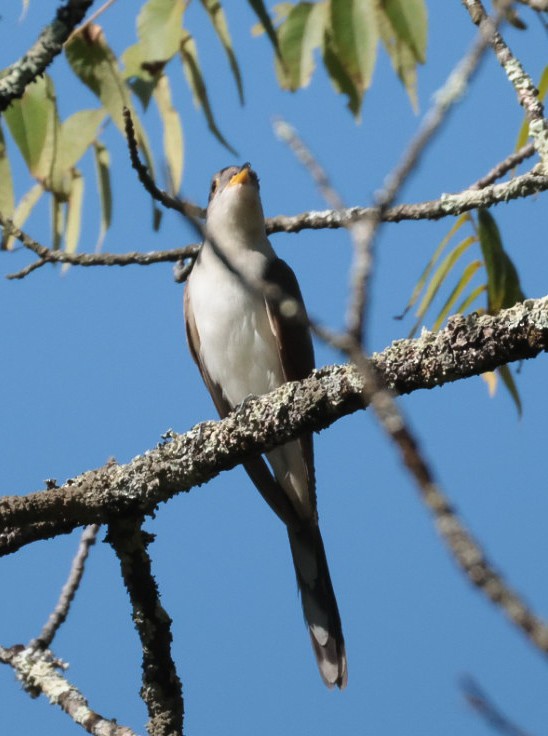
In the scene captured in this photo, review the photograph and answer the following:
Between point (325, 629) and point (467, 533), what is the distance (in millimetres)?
3666

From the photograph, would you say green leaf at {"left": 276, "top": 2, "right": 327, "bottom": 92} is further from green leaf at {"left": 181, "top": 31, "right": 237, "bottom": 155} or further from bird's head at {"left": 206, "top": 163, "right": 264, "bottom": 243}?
bird's head at {"left": 206, "top": 163, "right": 264, "bottom": 243}

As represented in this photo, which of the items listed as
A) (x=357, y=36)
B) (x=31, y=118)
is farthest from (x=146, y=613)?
(x=357, y=36)

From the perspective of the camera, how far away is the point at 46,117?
3.31 meters

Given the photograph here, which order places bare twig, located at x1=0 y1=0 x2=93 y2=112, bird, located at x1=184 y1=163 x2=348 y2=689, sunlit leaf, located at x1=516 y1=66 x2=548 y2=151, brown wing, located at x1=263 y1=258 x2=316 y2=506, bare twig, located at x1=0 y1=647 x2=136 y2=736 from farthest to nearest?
1. brown wing, located at x1=263 y1=258 x2=316 y2=506
2. bird, located at x1=184 y1=163 x2=348 y2=689
3. sunlit leaf, located at x1=516 y1=66 x2=548 y2=151
4. bare twig, located at x1=0 y1=647 x2=136 y2=736
5. bare twig, located at x1=0 y1=0 x2=93 y2=112

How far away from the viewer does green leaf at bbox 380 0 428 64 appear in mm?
3135

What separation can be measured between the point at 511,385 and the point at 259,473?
1365mm

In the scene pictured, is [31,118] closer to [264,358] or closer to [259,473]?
[264,358]

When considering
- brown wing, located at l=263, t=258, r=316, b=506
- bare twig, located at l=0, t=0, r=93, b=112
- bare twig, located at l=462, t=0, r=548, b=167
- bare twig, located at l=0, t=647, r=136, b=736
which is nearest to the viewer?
bare twig, located at l=0, t=0, r=93, b=112

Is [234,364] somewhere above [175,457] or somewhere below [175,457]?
above

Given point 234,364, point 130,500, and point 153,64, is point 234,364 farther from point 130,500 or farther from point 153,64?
point 130,500

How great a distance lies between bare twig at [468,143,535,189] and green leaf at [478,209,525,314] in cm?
13

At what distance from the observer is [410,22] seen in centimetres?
315

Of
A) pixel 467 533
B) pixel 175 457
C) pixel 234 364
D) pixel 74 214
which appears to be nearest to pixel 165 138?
pixel 74 214

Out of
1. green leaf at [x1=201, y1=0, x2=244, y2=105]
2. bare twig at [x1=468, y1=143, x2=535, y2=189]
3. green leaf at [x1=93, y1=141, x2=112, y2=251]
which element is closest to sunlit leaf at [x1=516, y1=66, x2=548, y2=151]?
bare twig at [x1=468, y1=143, x2=535, y2=189]
